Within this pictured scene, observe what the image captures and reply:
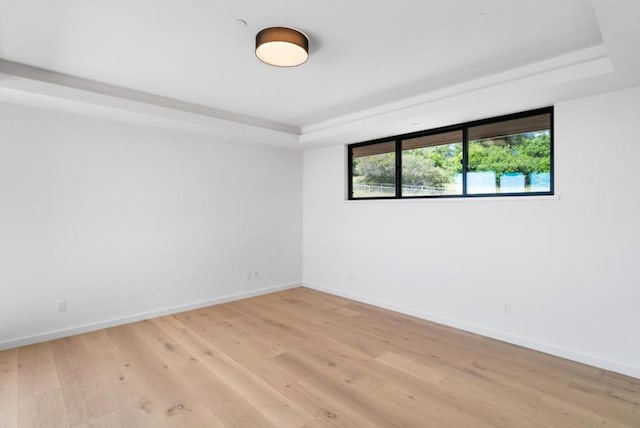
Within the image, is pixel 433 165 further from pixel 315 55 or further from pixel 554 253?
pixel 315 55

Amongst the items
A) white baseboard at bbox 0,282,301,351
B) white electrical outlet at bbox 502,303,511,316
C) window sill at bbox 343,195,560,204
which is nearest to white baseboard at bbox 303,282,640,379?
A: white electrical outlet at bbox 502,303,511,316

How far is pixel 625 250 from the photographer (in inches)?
105

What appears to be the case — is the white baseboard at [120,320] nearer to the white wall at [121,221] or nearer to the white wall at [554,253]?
the white wall at [121,221]

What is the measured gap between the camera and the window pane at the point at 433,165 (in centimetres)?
388

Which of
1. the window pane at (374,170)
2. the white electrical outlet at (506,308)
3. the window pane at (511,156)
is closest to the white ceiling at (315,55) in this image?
the window pane at (511,156)

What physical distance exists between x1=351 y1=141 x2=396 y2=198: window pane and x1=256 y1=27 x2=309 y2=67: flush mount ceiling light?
244 centimetres

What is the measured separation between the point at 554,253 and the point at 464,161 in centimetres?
131

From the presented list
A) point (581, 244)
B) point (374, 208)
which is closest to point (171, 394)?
point (374, 208)

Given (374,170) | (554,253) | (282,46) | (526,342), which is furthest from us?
(374,170)

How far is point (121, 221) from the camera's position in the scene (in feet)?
12.6

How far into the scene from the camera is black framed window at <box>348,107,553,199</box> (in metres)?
3.24

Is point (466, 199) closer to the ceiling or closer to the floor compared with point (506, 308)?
closer to the ceiling

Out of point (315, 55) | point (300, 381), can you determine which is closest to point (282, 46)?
point (315, 55)

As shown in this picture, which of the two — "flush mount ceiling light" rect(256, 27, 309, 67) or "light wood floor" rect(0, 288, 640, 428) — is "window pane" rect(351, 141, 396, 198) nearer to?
"light wood floor" rect(0, 288, 640, 428)
